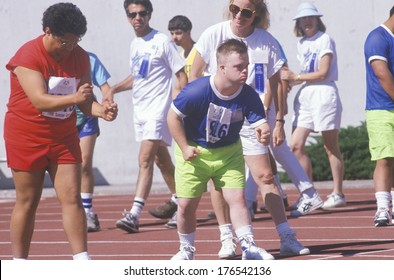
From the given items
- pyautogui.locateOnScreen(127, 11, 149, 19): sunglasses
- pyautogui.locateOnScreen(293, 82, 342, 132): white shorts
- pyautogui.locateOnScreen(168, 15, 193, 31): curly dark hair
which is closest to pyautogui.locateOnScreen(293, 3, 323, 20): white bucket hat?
pyautogui.locateOnScreen(293, 82, 342, 132): white shorts

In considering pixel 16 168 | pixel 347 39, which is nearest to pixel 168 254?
pixel 16 168

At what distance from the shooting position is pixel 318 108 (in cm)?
1458

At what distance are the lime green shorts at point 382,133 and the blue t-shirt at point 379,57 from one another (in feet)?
0.22

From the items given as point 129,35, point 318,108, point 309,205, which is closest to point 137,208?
point 309,205

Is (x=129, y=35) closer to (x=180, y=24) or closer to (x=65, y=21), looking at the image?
(x=180, y=24)

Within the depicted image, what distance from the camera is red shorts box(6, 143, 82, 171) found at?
8.98m

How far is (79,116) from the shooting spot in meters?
12.9

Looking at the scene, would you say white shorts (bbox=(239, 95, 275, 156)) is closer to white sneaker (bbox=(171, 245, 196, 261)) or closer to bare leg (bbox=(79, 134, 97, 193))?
white sneaker (bbox=(171, 245, 196, 261))

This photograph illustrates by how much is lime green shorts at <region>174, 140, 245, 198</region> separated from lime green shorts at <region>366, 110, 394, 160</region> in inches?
97.4

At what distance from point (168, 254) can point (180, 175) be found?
52.1 inches

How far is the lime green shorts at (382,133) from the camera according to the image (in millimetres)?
11664

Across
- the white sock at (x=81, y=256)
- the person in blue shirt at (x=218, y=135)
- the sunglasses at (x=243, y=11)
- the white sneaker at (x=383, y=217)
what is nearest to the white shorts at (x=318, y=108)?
the white sneaker at (x=383, y=217)

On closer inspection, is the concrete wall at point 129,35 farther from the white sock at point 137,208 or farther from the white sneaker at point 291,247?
the white sneaker at point 291,247

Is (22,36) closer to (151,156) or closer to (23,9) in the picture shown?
(23,9)
